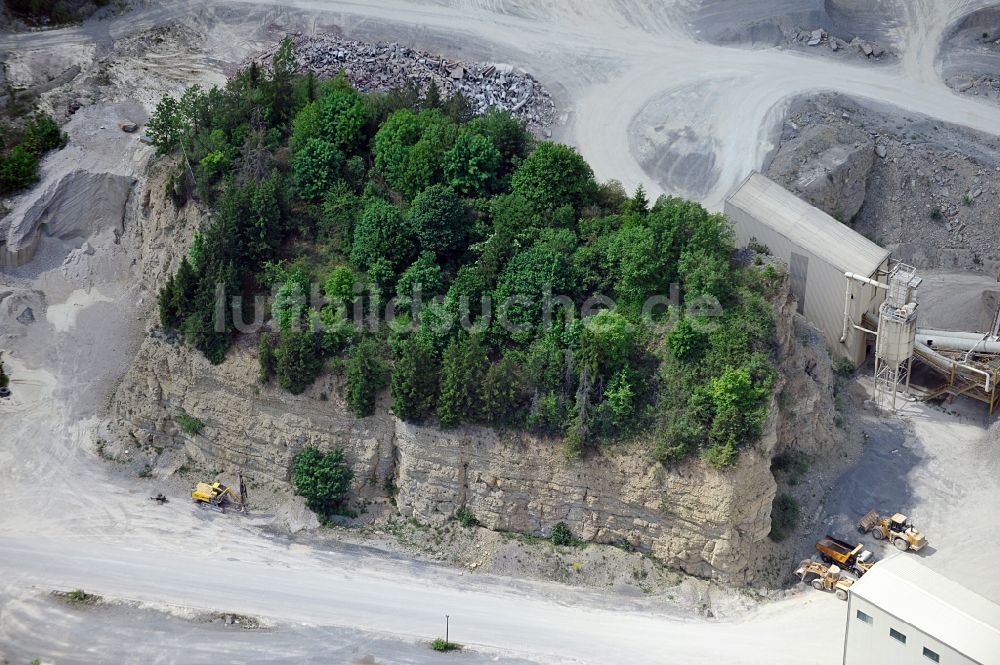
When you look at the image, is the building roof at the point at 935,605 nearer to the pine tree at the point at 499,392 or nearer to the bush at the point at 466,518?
the pine tree at the point at 499,392

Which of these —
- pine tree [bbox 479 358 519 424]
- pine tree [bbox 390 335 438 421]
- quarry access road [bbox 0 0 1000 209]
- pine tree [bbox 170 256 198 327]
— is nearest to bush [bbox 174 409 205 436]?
pine tree [bbox 170 256 198 327]

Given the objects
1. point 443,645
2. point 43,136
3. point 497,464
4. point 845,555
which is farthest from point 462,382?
point 43,136

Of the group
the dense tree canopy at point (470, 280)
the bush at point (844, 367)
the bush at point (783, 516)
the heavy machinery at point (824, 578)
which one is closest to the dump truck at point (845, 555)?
the heavy machinery at point (824, 578)

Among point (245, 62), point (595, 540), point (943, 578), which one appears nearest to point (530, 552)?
point (595, 540)

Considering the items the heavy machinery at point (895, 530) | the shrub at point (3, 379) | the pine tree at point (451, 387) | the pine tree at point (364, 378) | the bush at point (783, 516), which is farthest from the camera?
the shrub at point (3, 379)

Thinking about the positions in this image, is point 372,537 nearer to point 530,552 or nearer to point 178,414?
point 530,552

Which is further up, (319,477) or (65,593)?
(319,477)

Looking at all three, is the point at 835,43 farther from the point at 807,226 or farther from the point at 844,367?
the point at 844,367
